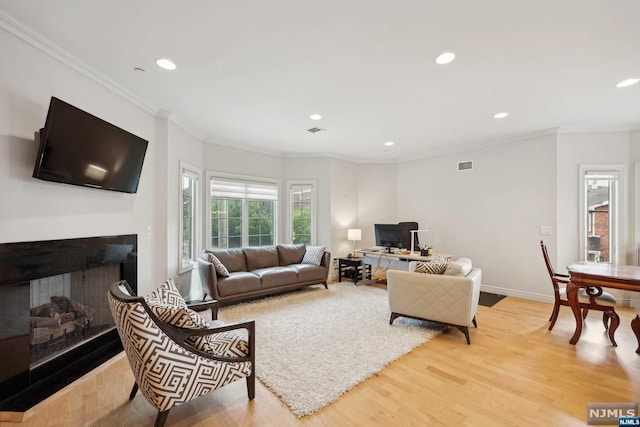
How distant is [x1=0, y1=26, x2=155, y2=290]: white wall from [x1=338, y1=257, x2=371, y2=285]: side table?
13.1 ft

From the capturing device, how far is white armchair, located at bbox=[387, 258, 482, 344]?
3.02m

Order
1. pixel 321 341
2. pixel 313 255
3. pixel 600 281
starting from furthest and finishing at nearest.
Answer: pixel 313 255, pixel 321 341, pixel 600 281

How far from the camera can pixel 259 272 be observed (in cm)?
459

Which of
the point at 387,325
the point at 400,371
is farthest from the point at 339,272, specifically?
the point at 400,371

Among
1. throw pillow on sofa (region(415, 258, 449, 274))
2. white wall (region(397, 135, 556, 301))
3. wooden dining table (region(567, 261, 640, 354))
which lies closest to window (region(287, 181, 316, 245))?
white wall (region(397, 135, 556, 301))

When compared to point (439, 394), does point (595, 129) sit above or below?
above

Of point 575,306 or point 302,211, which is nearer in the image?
point 575,306

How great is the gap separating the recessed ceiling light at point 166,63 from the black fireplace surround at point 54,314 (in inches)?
71.5

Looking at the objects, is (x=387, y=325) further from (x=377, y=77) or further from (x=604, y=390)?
(x=377, y=77)

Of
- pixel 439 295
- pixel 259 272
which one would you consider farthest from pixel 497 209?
pixel 259 272

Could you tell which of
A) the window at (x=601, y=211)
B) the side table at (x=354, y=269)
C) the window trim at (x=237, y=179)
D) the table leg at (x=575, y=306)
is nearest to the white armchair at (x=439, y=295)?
the table leg at (x=575, y=306)

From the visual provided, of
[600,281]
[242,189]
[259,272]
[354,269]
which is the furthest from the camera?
[354,269]

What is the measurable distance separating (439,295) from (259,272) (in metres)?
2.82

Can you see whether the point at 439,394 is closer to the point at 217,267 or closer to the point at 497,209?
the point at 217,267
